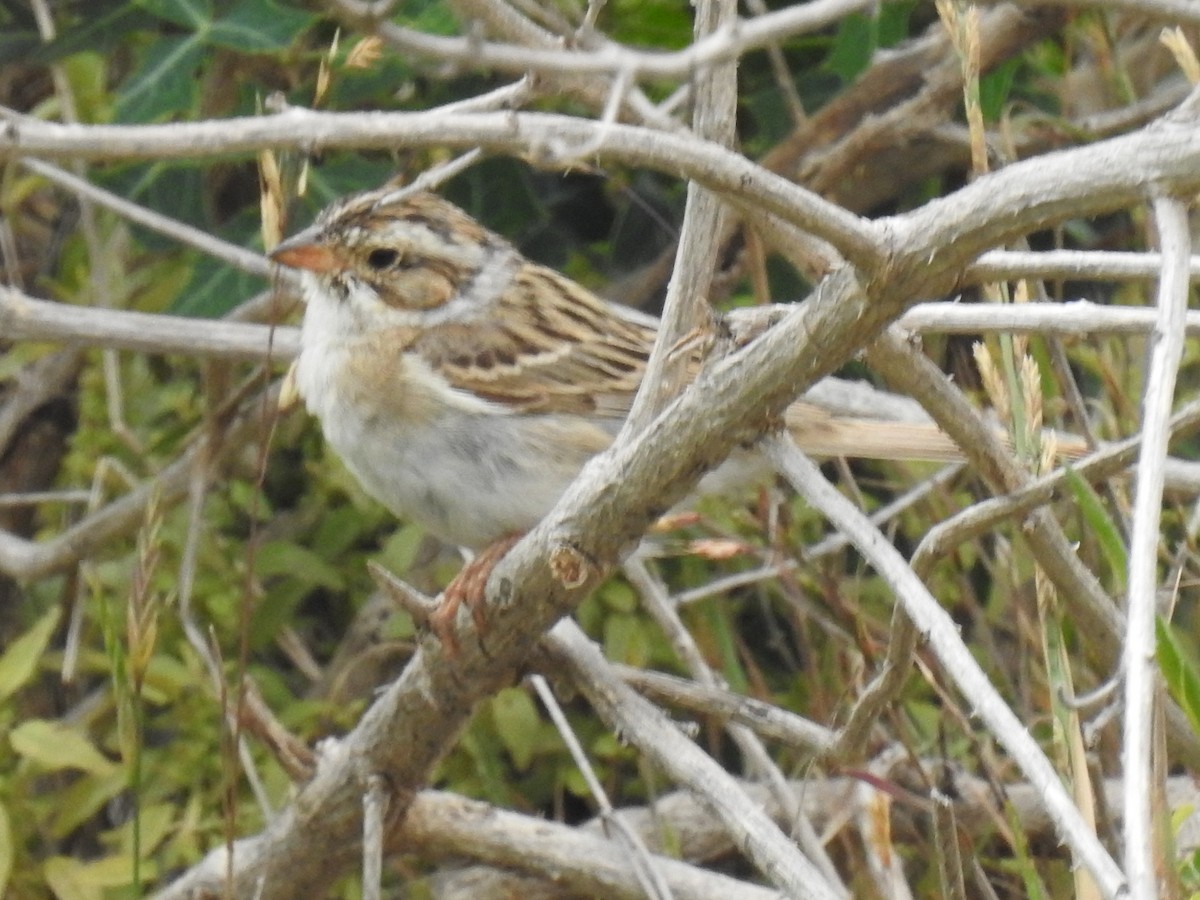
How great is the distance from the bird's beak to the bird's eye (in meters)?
0.07

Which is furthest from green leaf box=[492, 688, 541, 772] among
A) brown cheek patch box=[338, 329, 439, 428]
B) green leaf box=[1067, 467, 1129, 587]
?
green leaf box=[1067, 467, 1129, 587]

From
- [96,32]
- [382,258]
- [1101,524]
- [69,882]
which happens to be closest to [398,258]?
[382,258]

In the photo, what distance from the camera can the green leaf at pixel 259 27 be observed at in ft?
9.98

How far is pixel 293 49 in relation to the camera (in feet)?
10.7

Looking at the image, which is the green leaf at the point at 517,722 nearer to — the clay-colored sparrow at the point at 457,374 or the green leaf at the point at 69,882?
the clay-colored sparrow at the point at 457,374

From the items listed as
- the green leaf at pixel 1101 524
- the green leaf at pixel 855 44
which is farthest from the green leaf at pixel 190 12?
the green leaf at pixel 1101 524

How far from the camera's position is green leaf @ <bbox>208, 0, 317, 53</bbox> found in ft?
9.98

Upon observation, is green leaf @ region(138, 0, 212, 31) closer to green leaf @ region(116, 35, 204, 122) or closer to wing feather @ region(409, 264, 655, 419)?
green leaf @ region(116, 35, 204, 122)

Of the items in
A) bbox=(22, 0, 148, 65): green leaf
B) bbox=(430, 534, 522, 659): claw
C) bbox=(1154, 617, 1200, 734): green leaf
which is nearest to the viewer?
bbox=(1154, 617, 1200, 734): green leaf

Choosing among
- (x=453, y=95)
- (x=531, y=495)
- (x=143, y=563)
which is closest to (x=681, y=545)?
(x=531, y=495)

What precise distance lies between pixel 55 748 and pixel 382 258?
0.97 metres

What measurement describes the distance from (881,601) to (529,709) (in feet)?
2.39

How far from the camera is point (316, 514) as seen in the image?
3.59m

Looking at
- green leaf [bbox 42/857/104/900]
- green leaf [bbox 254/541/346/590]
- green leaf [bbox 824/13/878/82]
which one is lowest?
green leaf [bbox 42/857/104/900]
